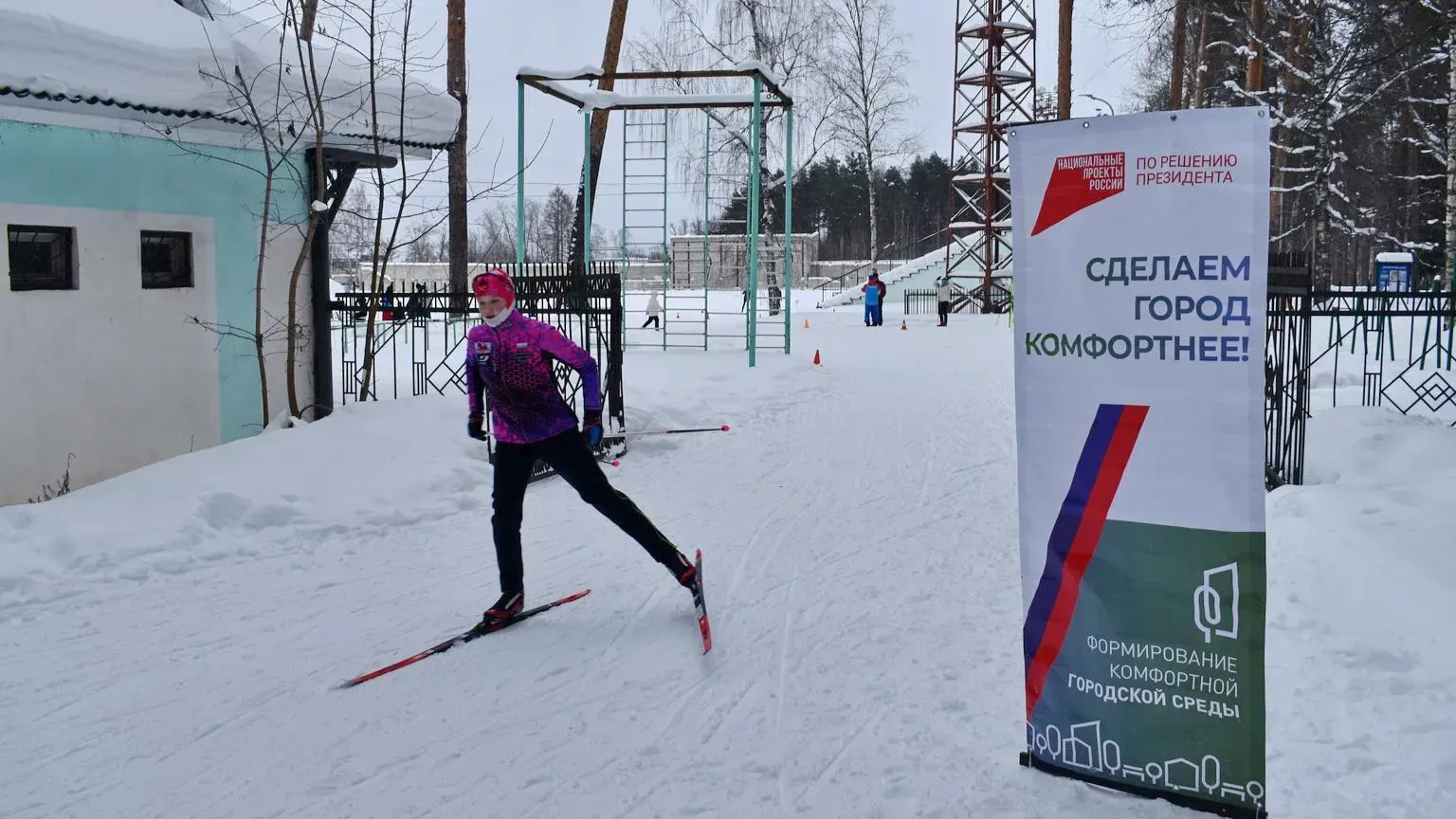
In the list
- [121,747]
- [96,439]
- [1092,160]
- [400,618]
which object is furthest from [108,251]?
[1092,160]

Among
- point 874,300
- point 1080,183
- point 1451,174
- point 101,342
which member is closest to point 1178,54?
point 1451,174

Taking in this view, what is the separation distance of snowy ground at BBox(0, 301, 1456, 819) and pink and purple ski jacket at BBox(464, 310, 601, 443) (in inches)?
39.6

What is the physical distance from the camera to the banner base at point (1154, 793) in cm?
368

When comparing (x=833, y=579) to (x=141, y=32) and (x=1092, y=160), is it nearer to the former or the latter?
(x=1092, y=160)

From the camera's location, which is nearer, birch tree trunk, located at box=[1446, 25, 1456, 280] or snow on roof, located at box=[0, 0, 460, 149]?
snow on roof, located at box=[0, 0, 460, 149]

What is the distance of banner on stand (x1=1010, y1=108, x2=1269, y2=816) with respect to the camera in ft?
11.5

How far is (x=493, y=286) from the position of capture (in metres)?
5.87

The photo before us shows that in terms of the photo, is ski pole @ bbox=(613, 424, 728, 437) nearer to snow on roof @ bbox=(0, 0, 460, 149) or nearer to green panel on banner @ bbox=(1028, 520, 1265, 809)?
snow on roof @ bbox=(0, 0, 460, 149)

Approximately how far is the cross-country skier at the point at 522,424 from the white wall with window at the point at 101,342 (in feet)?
13.3

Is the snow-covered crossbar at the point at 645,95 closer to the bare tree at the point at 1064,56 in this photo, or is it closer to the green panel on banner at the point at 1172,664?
the green panel on banner at the point at 1172,664

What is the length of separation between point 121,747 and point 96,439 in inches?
198

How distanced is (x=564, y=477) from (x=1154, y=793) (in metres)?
3.18

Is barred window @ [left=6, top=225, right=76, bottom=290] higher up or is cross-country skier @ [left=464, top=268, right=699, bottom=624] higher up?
barred window @ [left=6, top=225, right=76, bottom=290]

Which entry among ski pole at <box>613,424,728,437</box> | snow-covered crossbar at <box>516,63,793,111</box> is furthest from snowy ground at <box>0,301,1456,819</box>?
snow-covered crossbar at <box>516,63,793,111</box>
